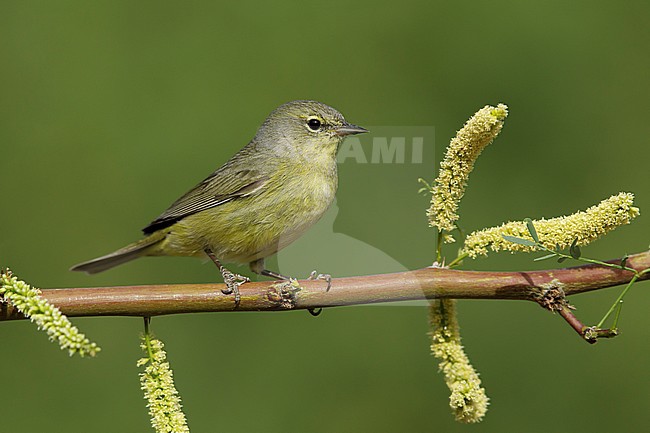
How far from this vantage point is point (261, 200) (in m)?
3.31

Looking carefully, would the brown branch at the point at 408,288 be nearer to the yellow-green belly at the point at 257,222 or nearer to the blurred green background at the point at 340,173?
the yellow-green belly at the point at 257,222

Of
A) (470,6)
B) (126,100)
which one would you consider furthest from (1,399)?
(470,6)

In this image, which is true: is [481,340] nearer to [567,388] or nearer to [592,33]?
[567,388]

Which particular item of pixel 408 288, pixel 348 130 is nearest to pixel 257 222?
pixel 348 130

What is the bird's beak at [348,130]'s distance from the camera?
3464 millimetres

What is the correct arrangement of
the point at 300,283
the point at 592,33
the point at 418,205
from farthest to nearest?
the point at 592,33 → the point at 418,205 → the point at 300,283

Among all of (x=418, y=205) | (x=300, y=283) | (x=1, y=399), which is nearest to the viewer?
(x=300, y=283)

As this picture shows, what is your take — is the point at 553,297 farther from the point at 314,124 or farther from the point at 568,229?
the point at 314,124

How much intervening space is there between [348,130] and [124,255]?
1146 millimetres

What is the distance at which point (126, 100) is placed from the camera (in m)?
5.15

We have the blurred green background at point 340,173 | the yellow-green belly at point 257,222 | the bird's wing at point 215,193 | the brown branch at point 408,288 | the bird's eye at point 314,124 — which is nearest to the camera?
the brown branch at point 408,288

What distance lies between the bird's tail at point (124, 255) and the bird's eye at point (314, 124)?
2.67 ft

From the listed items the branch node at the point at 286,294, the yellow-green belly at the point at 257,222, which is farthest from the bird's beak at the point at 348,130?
the branch node at the point at 286,294

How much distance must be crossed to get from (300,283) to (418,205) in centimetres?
192
